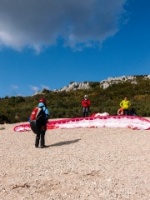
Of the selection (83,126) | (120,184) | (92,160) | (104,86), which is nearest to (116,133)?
(83,126)

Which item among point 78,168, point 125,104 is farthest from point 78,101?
point 78,168

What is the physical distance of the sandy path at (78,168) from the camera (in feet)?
32.4

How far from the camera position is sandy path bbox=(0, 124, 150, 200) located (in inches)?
389

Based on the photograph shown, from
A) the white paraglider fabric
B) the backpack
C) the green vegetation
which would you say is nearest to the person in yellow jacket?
the white paraglider fabric

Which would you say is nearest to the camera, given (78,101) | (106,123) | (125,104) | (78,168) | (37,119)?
(78,168)

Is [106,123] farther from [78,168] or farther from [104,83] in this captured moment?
[104,83]

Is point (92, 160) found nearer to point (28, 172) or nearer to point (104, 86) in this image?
point (28, 172)

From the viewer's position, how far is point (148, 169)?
38.9 feet

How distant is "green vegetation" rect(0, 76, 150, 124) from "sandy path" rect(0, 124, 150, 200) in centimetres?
1621

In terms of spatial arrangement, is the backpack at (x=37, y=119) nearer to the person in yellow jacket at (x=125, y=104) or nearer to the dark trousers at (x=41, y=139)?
the dark trousers at (x=41, y=139)

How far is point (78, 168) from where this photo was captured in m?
12.3

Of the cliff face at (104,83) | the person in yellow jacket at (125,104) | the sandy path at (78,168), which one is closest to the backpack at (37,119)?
the sandy path at (78,168)

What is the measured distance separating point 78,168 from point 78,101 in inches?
1514

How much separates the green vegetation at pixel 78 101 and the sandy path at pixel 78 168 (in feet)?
53.2
